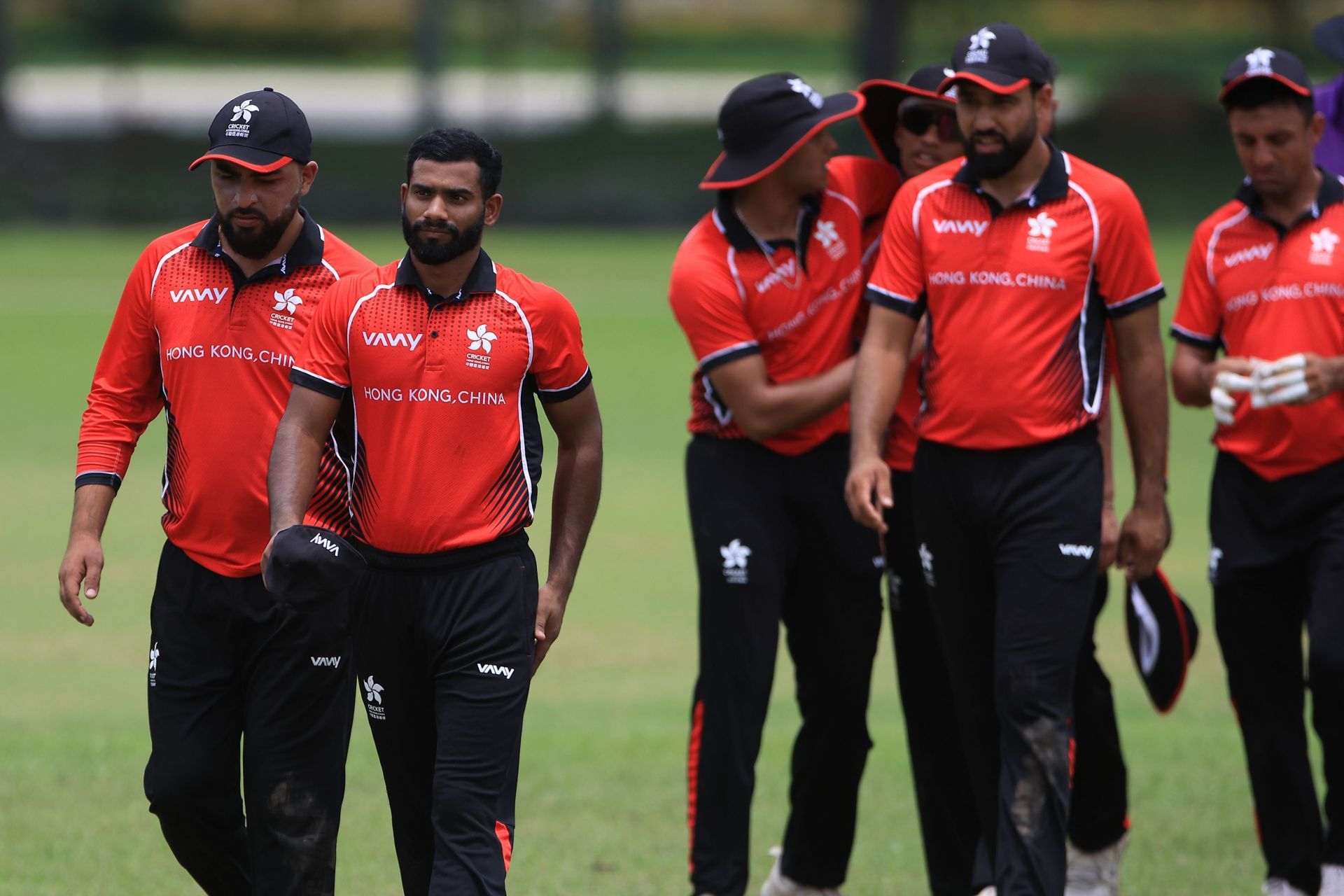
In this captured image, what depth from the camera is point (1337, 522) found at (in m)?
6.21

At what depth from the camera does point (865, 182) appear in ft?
21.3

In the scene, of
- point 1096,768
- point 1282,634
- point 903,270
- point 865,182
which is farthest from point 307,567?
point 1282,634

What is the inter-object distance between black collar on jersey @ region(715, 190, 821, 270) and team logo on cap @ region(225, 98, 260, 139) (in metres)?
1.57

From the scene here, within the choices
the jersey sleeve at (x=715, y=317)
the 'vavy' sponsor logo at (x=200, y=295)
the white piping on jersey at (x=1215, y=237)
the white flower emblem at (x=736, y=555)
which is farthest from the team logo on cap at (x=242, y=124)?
the white piping on jersey at (x=1215, y=237)

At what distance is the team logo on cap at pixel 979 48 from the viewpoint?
5.66 meters

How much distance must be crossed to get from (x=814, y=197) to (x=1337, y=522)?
77.6 inches

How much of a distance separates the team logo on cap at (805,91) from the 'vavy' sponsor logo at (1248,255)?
1.46 meters

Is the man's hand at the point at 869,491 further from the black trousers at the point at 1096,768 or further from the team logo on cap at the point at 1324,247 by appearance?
the team logo on cap at the point at 1324,247

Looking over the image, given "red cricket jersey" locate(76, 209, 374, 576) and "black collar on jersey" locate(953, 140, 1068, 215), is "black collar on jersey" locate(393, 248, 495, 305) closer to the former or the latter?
"red cricket jersey" locate(76, 209, 374, 576)

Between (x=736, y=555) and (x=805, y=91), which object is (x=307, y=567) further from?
(x=805, y=91)

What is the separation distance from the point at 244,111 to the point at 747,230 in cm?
167

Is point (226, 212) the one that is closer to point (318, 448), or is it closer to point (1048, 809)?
point (318, 448)

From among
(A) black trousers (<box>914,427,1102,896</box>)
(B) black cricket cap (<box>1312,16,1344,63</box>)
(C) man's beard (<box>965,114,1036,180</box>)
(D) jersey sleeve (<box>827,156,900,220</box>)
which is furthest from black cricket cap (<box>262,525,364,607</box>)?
(B) black cricket cap (<box>1312,16,1344,63</box>)

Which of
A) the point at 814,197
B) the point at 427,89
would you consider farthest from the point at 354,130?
the point at 814,197
